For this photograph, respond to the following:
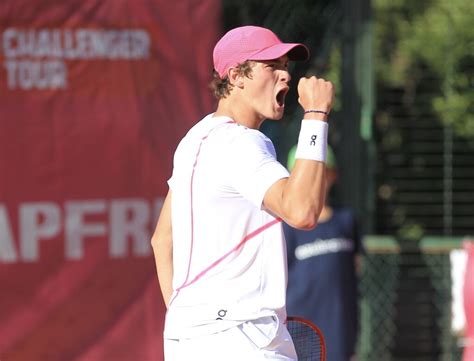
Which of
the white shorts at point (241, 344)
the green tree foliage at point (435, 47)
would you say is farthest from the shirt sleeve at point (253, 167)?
the green tree foliage at point (435, 47)

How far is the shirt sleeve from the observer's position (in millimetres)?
3365

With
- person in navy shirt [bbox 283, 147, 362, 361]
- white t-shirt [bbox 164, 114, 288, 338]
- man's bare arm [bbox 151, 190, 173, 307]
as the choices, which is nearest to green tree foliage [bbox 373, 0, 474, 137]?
person in navy shirt [bbox 283, 147, 362, 361]

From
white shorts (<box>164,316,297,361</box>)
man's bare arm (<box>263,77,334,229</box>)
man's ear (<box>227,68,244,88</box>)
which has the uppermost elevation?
man's ear (<box>227,68,244,88</box>)

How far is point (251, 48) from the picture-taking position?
3.67 meters

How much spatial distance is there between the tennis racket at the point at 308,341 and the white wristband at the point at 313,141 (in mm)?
784

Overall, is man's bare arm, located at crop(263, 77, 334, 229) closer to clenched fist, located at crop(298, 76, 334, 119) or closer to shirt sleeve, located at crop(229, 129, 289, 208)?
shirt sleeve, located at crop(229, 129, 289, 208)

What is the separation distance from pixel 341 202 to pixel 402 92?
1030 millimetres

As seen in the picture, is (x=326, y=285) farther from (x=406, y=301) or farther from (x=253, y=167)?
(x=253, y=167)

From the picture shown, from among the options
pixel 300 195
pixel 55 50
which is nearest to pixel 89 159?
pixel 55 50

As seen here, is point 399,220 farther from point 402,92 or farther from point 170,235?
point 170,235

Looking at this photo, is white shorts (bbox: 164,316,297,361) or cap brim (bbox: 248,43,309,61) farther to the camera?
cap brim (bbox: 248,43,309,61)

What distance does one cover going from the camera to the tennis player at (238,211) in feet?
11.3

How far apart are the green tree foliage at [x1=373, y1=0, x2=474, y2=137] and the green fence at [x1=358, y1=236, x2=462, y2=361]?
3.27 feet

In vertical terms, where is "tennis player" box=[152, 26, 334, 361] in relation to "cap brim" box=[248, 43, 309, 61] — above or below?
below
